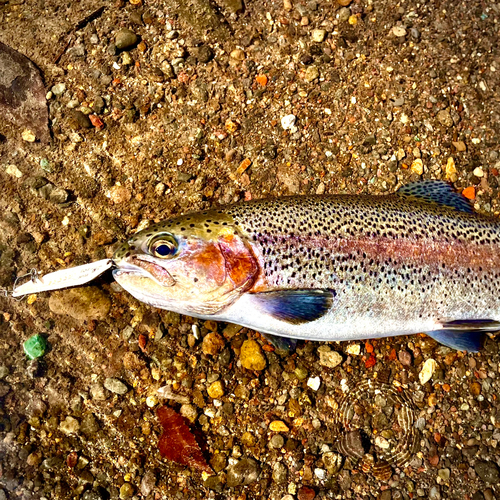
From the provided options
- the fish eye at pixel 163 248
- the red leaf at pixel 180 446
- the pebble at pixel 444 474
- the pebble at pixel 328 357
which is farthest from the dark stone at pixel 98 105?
the pebble at pixel 444 474

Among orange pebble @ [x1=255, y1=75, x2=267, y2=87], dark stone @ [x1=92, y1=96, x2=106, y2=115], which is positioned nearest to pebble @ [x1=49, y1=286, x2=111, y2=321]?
dark stone @ [x1=92, y1=96, x2=106, y2=115]

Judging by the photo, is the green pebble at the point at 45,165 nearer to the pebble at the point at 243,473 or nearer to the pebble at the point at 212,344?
the pebble at the point at 212,344

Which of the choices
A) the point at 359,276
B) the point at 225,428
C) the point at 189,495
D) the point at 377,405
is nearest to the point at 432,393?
the point at 377,405

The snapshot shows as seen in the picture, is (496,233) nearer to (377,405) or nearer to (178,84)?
(377,405)

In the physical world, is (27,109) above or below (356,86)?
above

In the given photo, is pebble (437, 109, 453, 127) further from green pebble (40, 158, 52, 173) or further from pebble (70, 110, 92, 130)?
green pebble (40, 158, 52, 173)

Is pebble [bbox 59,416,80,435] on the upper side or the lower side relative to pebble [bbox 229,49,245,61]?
lower
